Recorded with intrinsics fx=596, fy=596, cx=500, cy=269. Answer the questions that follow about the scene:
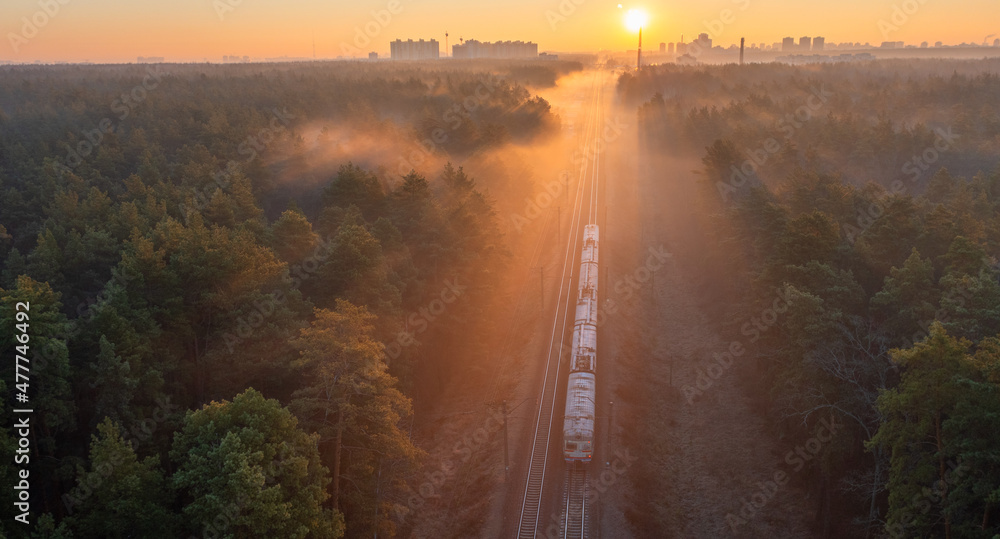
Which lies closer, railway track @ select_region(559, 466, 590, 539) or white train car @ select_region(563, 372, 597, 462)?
railway track @ select_region(559, 466, 590, 539)

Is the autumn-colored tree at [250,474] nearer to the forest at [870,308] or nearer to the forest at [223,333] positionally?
the forest at [223,333]

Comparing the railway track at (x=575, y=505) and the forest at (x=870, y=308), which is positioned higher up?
the forest at (x=870, y=308)

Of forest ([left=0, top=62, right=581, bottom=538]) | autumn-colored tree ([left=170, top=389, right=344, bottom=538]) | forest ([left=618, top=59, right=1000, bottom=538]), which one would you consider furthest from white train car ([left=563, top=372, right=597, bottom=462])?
autumn-colored tree ([left=170, top=389, right=344, bottom=538])

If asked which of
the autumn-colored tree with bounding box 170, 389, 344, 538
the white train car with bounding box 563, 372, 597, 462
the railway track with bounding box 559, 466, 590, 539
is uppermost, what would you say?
the autumn-colored tree with bounding box 170, 389, 344, 538

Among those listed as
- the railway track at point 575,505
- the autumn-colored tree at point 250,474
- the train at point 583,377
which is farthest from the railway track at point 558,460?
the autumn-colored tree at point 250,474

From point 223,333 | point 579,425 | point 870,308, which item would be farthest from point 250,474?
point 870,308

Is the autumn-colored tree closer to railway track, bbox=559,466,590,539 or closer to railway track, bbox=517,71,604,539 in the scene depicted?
railway track, bbox=517,71,604,539
